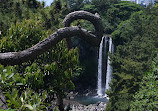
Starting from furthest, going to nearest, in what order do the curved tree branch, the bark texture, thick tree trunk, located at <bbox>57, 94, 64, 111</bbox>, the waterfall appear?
the waterfall
thick tree trunk, located at <bbox>57, 94, 64, 111</bbox>
the curved tree branch
the bark texture

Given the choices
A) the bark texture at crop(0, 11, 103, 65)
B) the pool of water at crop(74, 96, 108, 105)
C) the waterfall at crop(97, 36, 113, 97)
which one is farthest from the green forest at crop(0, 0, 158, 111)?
the pool of water at crop(74, 96, 108, 105)

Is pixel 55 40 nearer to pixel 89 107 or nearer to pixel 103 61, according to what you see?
pixel 89 107

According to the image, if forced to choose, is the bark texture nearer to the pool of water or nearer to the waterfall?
the pool of water

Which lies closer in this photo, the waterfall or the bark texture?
the bark texture

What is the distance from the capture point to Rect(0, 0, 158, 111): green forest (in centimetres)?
254

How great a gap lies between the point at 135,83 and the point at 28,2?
11.8 meters

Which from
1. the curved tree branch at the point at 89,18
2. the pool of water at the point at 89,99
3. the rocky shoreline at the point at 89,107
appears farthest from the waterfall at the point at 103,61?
the curved tree branch at the point at 89,18

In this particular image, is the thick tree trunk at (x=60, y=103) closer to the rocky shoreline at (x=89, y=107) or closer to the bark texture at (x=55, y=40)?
the bark texture at (x=55, y=40)

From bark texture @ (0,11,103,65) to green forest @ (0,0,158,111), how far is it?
0.17 meters

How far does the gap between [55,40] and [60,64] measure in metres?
1.61

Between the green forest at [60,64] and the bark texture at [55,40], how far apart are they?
17 cm

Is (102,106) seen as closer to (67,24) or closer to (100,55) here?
(100,55)

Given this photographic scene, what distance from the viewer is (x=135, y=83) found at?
40.0 feet

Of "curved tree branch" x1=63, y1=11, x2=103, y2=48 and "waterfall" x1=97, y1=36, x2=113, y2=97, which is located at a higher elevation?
"curved tree branch" x1=63, y1=11, x2=103, y2=48
